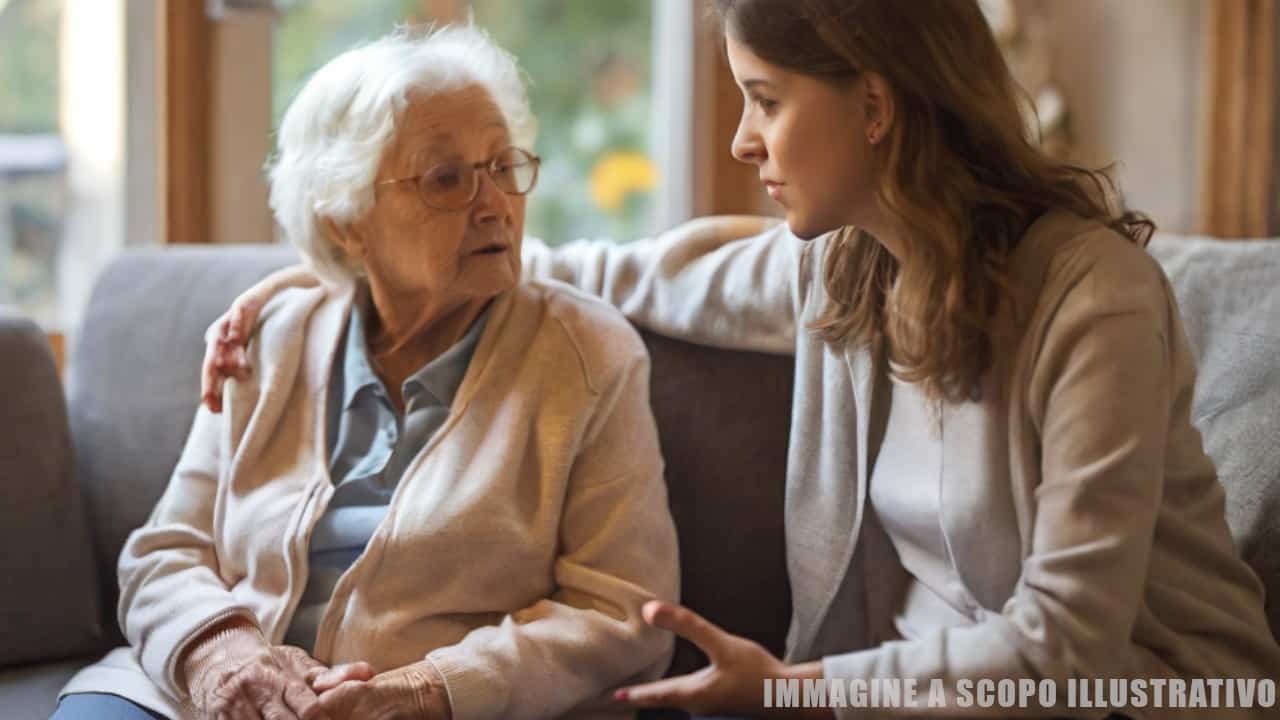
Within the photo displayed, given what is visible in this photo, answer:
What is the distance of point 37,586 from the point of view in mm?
1804

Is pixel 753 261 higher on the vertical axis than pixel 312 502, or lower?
higher

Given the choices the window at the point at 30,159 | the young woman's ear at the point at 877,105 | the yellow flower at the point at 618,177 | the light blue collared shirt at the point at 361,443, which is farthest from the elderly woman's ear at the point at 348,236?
the yellow flower at the point at 618,177

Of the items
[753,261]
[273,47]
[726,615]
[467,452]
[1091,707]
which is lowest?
[726,615]

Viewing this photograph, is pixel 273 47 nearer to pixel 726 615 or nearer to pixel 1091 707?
pixel 726 615

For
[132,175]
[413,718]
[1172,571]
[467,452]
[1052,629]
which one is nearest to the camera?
[1052,629]

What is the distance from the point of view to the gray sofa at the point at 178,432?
1.63m

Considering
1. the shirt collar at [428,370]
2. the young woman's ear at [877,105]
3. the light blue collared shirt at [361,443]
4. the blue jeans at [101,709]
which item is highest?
the young woman's ear at [877,105]

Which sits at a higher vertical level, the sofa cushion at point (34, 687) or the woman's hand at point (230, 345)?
the woman's hand at point (230, 345)

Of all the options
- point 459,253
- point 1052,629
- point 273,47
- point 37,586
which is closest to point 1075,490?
point 1052,629

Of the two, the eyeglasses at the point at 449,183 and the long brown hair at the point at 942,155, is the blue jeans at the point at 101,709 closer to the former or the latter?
the eyeglasses at the point at 449,183

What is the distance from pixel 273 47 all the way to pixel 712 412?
4.63 feet

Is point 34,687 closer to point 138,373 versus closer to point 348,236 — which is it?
point 138,373

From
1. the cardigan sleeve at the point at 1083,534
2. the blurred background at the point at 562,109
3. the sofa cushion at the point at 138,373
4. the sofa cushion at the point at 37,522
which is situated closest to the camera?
the cardigan sleeve at the point at 1083,534

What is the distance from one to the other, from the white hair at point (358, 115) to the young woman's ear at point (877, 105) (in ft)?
1.84
